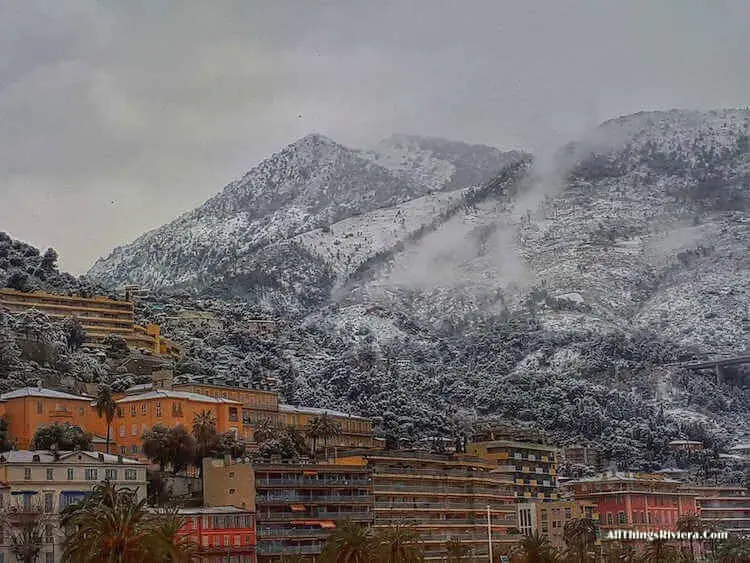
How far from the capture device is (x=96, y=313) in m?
183

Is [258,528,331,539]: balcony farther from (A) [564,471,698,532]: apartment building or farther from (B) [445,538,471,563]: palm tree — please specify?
(A) [564,471,698,532]: apartment building

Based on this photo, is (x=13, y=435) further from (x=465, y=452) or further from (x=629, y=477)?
(x=629, y=477)

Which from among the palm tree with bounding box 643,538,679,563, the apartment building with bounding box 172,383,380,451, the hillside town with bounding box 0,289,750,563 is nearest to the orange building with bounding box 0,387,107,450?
the hillside town with bounding box 0,289,750,563

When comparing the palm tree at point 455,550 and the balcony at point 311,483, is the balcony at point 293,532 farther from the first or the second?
the palm tree at point 455,550

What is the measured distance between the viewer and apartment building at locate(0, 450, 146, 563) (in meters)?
90.9

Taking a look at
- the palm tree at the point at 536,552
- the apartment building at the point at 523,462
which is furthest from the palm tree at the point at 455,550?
the apartment building at the point at 523,462

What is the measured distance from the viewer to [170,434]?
114812 millimetres

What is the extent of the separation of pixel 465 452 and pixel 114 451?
49.2 meters

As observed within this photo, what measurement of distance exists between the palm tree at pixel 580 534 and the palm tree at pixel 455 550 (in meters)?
12.1

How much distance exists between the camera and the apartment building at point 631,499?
525ft

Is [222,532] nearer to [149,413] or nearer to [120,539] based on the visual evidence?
[120,539]

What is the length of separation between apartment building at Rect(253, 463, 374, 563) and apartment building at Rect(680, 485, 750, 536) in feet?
241

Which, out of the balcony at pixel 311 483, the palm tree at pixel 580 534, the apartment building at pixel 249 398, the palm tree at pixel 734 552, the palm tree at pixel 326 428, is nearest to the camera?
the balcony at pixel 311 483

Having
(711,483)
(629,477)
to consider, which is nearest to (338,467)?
(629,477)
